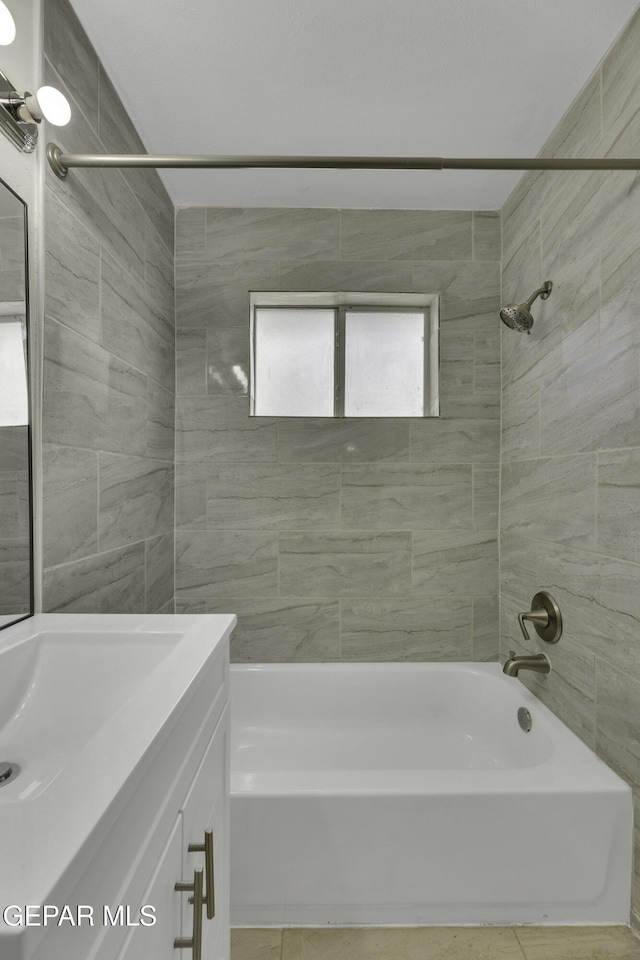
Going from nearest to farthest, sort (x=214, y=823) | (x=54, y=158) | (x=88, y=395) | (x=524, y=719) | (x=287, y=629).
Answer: (x=214, y=823) → (x=54, y=158) → (x=88, y=395) → (x=524, y=719) → (x=287, y=629)

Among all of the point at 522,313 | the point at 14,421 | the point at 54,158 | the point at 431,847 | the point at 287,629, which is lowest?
the point at 431,847

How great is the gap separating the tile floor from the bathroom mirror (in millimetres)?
1110

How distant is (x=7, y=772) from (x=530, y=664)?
5.52 feet

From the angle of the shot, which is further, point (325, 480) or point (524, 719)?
point (325, 480)

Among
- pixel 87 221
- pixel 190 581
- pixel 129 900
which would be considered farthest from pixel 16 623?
pixel 190 581

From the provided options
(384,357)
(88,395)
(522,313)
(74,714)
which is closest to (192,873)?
(74,714)

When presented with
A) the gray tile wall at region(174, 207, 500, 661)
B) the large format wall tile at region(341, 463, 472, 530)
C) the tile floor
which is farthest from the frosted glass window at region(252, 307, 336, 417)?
the tile floor

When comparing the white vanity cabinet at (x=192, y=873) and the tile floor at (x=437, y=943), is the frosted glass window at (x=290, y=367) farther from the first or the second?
the tile floor at (x=437, y=943)

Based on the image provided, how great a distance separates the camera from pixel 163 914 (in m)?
0.70

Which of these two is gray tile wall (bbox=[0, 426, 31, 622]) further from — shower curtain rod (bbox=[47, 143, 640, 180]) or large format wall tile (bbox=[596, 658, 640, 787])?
large format wall tile (bbox=[596, 658, 640, 787])

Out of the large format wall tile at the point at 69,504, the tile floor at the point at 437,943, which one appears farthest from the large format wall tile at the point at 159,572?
the tile floor at the point at 437,943

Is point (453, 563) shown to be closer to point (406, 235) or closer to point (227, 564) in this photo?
point (227, 564)

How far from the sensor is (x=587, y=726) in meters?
1.68

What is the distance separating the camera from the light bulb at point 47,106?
1110mm
